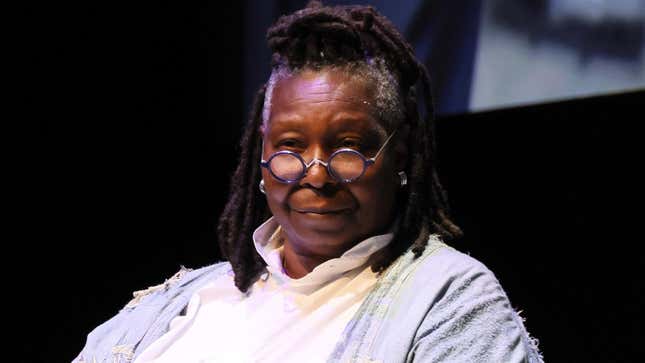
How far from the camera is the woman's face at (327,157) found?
4.16 feet

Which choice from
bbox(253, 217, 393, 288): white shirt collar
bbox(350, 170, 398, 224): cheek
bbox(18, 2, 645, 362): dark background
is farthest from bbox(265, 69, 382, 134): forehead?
bbox(18, 2, 645, 362): dark background

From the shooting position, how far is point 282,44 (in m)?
1.40

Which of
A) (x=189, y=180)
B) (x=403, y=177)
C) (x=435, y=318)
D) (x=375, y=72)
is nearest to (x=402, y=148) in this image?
(x=403, y=177)

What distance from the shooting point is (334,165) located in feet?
4.11

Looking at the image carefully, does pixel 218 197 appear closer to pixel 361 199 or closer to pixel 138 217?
pixel 138 217

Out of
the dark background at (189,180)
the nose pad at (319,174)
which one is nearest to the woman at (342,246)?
the nose pad at (319,174)

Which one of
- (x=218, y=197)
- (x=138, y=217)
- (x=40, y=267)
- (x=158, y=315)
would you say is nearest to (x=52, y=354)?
(x=40, y=267)

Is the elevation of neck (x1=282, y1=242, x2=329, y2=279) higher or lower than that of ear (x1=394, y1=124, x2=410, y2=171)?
lower

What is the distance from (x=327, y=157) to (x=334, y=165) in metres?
0.02

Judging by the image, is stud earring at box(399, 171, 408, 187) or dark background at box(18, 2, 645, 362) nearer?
stud earring at box(399, 171, 408, 187)

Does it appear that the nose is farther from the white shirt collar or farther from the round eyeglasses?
the white shirt collar

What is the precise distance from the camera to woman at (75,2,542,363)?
114cm

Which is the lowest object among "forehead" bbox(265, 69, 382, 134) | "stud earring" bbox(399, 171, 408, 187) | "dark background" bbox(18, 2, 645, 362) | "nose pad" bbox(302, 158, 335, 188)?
"dark background" bbox(18, 2, 645, 362)

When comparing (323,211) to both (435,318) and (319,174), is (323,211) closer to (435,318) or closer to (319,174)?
(319,174)
